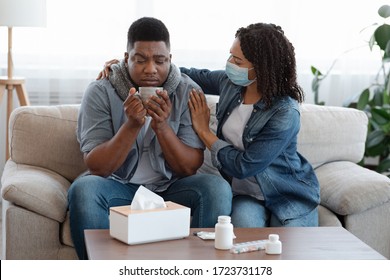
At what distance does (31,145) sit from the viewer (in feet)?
9.72

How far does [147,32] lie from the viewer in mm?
2662

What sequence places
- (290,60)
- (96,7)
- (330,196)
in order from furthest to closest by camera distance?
(96,7), (330,196), (290,60)

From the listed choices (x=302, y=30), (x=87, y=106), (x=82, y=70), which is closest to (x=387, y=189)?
(x=87, y=106)

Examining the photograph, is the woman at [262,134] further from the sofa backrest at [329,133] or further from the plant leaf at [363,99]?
the plant leaf at [363,99]

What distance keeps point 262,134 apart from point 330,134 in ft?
2.14

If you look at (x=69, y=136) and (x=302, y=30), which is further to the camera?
(x=302, y=30)

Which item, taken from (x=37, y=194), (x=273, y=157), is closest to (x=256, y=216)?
(x=273, y=157)

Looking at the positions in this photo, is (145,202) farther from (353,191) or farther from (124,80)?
(353,191)

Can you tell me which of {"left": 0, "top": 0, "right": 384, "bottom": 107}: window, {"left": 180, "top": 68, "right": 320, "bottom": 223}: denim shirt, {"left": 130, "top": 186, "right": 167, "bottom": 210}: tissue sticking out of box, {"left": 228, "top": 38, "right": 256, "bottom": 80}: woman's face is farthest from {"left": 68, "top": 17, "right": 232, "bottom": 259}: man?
{"left": 0, "top": 0, "right": 384, "bottom": 107}: window

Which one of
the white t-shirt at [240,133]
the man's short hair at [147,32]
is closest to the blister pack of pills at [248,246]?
the white t-shirt at [240,133]

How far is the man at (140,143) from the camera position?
2533 millimetres
